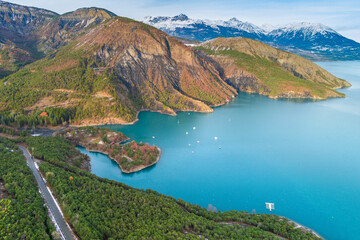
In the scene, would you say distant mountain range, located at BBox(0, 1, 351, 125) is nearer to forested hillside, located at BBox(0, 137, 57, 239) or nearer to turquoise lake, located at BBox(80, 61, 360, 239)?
turquoise lake, located at BBox(80, 61, 360, 239)

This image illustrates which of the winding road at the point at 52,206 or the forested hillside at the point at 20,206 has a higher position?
the forested hillside at the point at 20,206

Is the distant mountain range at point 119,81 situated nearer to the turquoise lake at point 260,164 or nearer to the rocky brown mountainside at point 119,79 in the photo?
the rocky brown mountainside at point 119,79

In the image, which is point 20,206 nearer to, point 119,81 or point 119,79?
point 119,81

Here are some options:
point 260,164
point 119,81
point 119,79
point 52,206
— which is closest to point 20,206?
point 52,206

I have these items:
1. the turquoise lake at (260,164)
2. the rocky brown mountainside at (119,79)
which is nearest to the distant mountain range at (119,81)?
the rocky brown mountainside at (119,79)

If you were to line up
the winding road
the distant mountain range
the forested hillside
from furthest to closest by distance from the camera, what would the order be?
the distant mountain range, the winding road, the forested hillside

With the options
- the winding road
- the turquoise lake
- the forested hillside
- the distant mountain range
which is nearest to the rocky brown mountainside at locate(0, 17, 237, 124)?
the distant mountain range

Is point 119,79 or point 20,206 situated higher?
point 119,79

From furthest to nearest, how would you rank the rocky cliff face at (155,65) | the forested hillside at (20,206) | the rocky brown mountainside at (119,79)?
the rocky cliff face at (155,65) < the rocky brown mountainside at (119,79) < the forested hillside at (20,206)

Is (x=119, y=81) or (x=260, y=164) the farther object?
(x=119, y=81)
